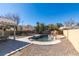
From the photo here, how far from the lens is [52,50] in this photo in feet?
19.4

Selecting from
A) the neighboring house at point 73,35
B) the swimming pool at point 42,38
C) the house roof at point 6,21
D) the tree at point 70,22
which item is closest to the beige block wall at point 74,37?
the neighboring house at point 73,35

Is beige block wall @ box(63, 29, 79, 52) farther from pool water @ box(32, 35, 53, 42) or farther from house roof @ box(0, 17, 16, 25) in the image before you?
house roof @ box(0, 17, 16, 25)

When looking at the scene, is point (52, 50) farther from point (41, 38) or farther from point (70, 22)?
point (70, 22)

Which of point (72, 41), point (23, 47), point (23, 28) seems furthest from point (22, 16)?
point (72, 41)

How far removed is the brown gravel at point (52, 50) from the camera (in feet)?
19.3

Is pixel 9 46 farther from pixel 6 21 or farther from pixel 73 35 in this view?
pixel 73 35

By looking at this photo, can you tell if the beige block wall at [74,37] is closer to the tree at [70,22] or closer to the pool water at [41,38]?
the tree at [70,22]

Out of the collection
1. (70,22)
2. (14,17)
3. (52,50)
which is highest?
(14,17)

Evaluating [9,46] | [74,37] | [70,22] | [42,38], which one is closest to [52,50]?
[42,38]

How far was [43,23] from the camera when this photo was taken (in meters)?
5.88

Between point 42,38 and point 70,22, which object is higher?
point 70,22

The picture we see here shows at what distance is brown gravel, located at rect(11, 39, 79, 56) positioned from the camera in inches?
232

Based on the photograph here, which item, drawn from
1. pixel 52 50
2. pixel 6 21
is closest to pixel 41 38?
Answer: pixel 52 50

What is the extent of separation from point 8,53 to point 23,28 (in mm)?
566
